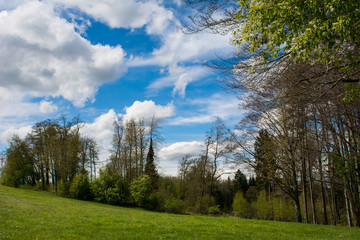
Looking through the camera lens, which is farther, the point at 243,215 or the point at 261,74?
the point at 243,215

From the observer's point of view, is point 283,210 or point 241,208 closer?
point 283,210

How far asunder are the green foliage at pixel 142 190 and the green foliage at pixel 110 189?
142 centimetres

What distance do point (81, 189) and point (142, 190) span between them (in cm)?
812

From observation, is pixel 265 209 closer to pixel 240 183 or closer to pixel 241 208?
pixel 241 208

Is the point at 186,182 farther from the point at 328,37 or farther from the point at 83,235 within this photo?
the point at 328,37

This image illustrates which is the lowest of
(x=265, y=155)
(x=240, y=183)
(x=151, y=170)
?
(x=240, y=183)

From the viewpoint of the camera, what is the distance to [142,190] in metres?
27.5

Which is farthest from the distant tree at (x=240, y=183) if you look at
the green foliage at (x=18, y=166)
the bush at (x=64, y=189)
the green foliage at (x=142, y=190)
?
the green foliage at (x=18, y=166)

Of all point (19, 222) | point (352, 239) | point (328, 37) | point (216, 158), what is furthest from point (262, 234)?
point (216, 158)

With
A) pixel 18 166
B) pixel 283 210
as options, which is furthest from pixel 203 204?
pixel 18 166

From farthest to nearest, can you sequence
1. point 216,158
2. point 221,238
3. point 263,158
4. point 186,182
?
point 186,182
point 216,158
point 263,158
point 221,238

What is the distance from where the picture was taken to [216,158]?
29812 millimetres

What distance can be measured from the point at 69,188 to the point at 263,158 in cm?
2500

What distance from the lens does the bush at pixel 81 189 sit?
95.9ft
